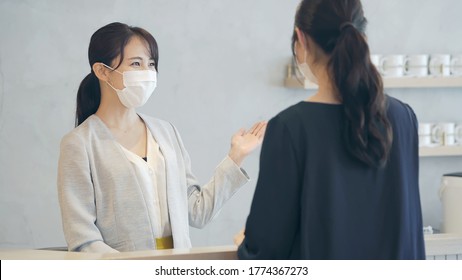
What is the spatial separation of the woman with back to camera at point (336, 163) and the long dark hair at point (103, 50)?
0.82 m

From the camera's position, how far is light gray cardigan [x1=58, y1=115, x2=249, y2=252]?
74.8 inches

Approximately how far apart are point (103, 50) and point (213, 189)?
0.46 m

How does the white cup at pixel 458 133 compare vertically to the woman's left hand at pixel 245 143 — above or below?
below

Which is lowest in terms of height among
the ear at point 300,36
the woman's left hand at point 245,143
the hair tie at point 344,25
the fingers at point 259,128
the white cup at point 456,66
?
the woman's left hand at point 245,143

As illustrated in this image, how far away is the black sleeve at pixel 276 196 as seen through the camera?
129cm

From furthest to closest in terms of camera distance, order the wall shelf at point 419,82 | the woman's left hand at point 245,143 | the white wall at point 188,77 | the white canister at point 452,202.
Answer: the wall shelf at point 419,82
the white wall at point 188,77
the white canister at point 452,202
the woman's left hand at point 245,143

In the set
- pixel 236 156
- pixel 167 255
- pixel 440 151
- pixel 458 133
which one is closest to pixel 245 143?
pixel 236 156

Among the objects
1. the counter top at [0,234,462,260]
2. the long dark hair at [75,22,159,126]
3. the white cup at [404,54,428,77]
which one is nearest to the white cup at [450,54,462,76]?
the white cup at [404,54,428,77]

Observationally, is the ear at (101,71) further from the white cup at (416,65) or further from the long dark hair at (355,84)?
the white cup at (416,65)

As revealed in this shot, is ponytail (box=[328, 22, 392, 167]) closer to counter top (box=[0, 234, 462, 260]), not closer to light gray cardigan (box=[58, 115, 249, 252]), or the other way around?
counter top (box=[0, 234, 462, 260])

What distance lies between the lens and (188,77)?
327 cm

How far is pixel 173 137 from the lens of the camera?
84.8 inches

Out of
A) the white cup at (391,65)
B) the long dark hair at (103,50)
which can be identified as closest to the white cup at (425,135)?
the white cup at (391,65)

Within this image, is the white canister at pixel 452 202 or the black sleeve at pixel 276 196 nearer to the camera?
the black sleeve at pixel 276 196
